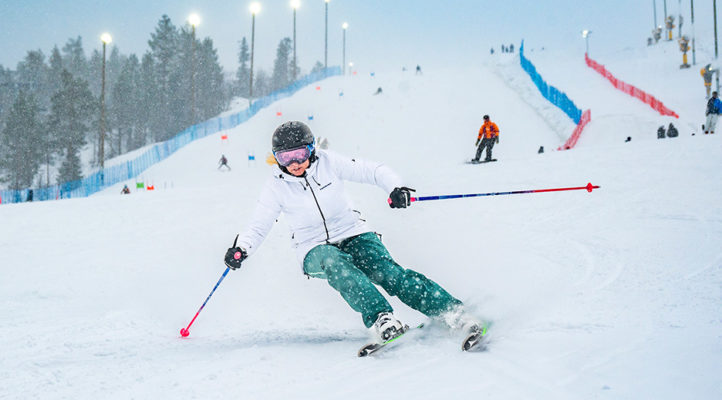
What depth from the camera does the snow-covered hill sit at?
2293 mm

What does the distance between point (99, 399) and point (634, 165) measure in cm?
912

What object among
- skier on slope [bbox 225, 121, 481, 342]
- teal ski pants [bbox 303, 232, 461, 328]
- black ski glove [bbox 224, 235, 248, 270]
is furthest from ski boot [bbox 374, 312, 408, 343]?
black ski glove [bbox 224, 235, 248, 270]

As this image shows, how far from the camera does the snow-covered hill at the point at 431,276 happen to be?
2.29m

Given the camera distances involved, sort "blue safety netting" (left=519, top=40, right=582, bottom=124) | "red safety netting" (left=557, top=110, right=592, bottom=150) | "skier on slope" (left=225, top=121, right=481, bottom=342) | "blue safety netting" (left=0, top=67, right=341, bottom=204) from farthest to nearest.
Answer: "blue safety netting" (left=519, top=40, right=582, bottom=124) < "blue safety netting" (left=0, top=67, right=341, bottom=204) < "red safety netting" (left=557, top=110, right=592, bottom=150) < "skier on slope" (left=225, top=121, right=481, bottom=342)

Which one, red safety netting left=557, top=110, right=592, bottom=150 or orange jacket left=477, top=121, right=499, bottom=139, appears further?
red safety netting left=557, top=110, right=592, bottom=150

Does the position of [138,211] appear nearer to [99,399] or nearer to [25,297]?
[25,297]

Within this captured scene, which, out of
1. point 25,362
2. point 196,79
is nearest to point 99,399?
point 25,362

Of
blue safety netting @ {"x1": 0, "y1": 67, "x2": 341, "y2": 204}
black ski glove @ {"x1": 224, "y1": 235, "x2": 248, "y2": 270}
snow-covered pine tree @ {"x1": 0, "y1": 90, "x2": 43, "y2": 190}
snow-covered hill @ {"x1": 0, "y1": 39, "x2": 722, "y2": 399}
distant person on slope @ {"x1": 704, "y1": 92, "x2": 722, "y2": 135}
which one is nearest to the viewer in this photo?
snow-covered hill @ {"x1": 0, "y1": 39, "x2": 722, "y2": 399}

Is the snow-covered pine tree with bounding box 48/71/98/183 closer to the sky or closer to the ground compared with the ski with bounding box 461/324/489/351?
closer to the sky

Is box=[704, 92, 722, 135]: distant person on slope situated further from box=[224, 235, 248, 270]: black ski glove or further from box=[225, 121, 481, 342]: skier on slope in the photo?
box=[224, 235, 248, 270]: black ski glove

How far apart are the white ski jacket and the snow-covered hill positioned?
0.76 metres

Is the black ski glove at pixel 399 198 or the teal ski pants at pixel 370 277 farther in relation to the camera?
the black ski glove at pixel 399 198

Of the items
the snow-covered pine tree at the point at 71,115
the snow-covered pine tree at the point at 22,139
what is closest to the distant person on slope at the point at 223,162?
the snow-covered pine tree at the point at 71,115

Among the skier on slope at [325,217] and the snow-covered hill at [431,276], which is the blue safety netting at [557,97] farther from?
the skier on slope at [325,217]
